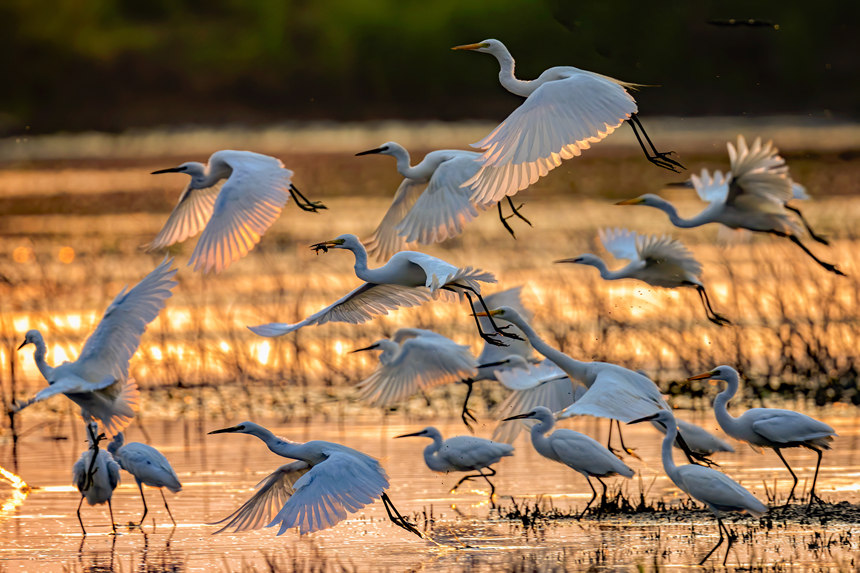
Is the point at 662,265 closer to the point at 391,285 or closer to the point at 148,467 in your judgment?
the point at 391,285

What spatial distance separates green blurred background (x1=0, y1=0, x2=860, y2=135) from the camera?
73.7 feet

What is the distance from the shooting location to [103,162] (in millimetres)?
23859

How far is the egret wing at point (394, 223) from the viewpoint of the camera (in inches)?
387

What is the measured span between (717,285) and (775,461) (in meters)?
4.80

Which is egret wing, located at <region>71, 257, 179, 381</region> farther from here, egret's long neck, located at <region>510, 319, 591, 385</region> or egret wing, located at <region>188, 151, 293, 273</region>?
egret's long neck, located at <region>510, 319, 591, 385</region>

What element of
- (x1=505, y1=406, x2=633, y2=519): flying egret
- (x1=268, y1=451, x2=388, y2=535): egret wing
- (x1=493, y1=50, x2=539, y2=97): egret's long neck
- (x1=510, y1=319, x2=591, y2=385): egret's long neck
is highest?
(x1=493, y1=50, x2=539, y2=97): egret's long neck

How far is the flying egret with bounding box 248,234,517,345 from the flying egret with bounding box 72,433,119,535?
4.12ft

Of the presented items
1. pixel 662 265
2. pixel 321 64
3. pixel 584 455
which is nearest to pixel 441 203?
pixel 584 455

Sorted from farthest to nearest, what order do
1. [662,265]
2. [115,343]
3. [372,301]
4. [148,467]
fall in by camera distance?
[662,265]
[372,301]
[115,343]
[148,467]

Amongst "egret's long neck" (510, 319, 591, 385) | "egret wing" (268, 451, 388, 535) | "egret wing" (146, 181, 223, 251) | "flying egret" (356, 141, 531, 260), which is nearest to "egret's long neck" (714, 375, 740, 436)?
"egret's long neck" (510, 319, 591, 385)

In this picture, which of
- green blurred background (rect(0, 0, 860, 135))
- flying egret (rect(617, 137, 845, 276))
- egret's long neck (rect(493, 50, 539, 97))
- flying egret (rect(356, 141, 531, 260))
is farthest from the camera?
green blurred background (rect(0, 0, 860, 135))

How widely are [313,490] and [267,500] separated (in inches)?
29.4

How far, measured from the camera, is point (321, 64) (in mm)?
24031

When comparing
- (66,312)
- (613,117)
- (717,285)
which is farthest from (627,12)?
(613,117)
